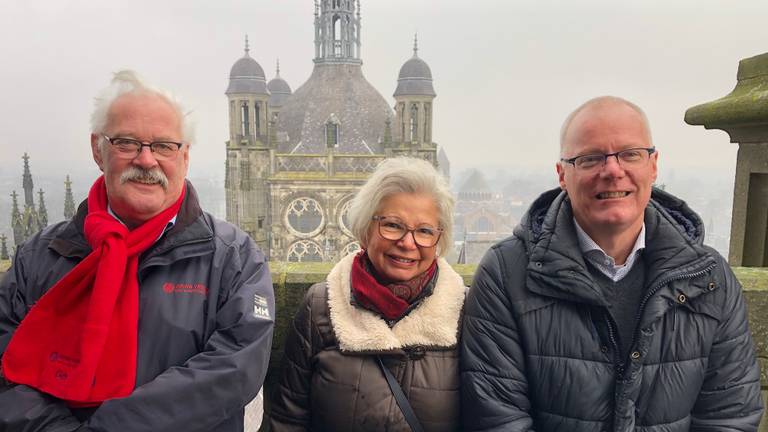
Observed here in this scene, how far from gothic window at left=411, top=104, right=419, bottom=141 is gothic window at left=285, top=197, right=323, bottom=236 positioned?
6876mm

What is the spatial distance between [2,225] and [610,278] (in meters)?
26.0

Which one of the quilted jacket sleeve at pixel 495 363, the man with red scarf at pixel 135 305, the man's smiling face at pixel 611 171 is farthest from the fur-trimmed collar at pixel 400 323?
the man's smiling face at pixel 611 171

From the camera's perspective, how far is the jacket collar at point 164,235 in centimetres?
191

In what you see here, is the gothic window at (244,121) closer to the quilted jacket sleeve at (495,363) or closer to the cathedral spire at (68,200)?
the cathedral spire at (68,200)

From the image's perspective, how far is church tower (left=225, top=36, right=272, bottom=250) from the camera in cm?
3042

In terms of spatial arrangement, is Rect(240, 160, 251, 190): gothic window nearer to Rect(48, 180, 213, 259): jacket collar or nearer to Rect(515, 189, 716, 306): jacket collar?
Rect(48, 180, 213, 259): jacket collar

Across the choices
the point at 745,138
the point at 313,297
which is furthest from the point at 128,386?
the point at 745,138

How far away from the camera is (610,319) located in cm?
181

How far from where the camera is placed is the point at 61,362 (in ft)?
5.96

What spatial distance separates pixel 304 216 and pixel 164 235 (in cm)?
2874

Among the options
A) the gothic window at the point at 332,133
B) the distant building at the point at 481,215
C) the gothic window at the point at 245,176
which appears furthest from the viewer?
the distant building at the point at 481,215

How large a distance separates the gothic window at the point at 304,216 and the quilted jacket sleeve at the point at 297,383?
2826 cm

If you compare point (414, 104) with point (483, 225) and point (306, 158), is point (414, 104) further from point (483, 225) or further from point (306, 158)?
point (483, 225)

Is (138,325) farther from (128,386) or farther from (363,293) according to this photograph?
(363,293)
